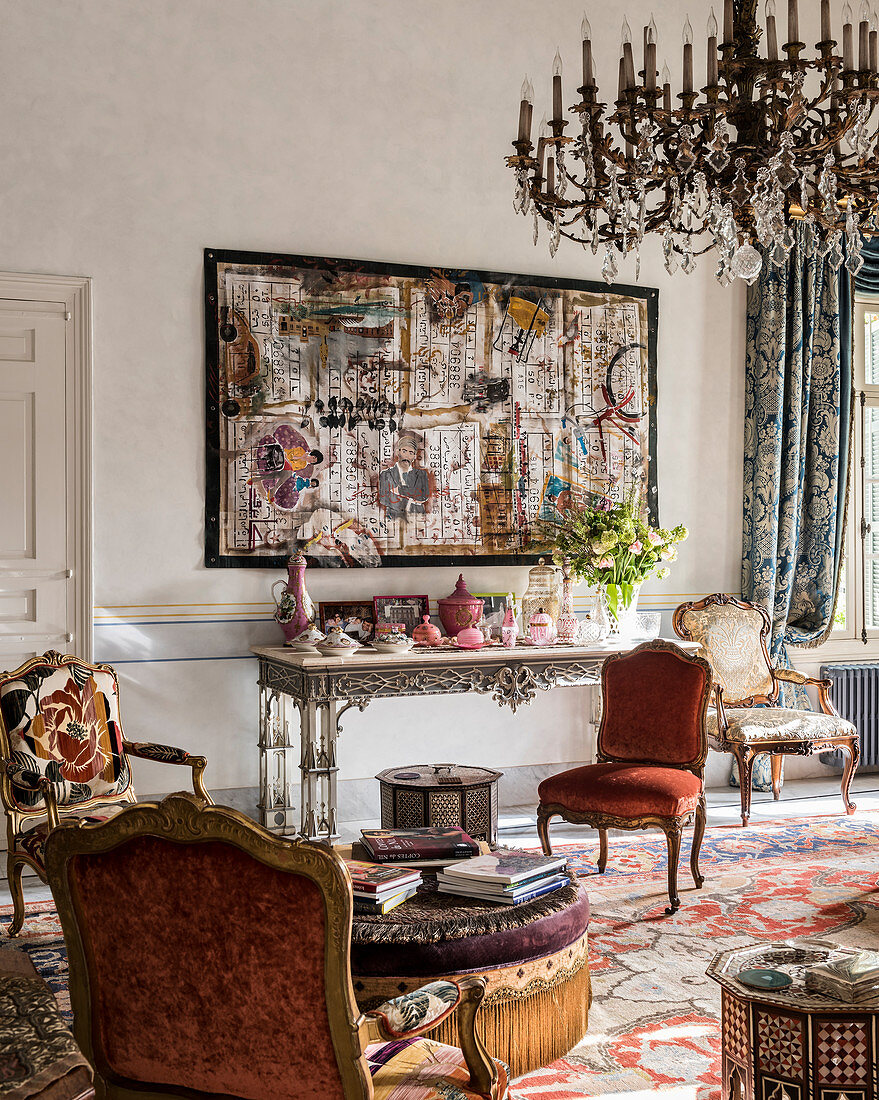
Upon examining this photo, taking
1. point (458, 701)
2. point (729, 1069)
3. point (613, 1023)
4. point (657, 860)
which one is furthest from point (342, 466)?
point (729, 1069)

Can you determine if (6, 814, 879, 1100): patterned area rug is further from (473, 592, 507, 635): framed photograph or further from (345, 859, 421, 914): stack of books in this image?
(473, 592, 507, 635): framed photograph

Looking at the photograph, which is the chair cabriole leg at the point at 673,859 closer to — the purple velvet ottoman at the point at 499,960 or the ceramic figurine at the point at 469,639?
the purple velvet ottoman at the point at 499,960

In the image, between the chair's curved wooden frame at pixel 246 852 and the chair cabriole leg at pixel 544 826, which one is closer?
the chair's curved wooden frame at pixel 246 852

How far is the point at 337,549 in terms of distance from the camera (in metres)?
5.27

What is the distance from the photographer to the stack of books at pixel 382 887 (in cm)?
268

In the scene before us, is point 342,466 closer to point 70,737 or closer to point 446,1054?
point 70,737

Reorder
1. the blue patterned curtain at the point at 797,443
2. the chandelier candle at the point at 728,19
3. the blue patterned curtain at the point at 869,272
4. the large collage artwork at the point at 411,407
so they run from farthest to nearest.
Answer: the blue patterned curtain at the point at 869,272 → the blue patterned curtain at the point at 797,443 → the large collage artwork at the point at 411,407 → the chandelier candle at the point at 728,19

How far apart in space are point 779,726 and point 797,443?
1.71 m

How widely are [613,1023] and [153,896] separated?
5.81ft

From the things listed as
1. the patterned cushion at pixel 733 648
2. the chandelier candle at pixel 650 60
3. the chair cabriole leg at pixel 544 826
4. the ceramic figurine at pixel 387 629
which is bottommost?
the chair cabriole leg at pixel 544 826

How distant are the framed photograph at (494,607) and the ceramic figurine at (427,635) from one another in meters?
0.42

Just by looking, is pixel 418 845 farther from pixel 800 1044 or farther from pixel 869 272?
pixel 869 272

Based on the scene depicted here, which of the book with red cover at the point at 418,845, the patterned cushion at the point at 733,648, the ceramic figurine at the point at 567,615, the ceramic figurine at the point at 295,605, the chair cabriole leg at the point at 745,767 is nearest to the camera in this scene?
the book with red cover at the point at 418,845

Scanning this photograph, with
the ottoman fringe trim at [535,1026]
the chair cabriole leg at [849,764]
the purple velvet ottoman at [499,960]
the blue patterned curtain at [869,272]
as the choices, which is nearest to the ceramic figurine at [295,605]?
the purple velvet ottoman at [499,960]
